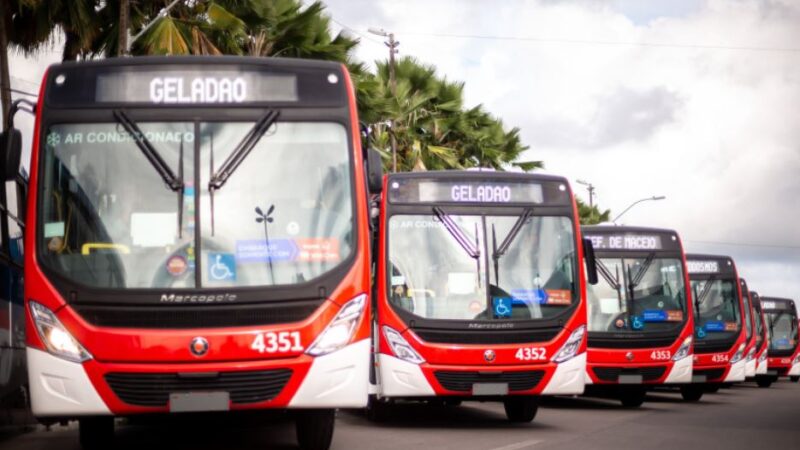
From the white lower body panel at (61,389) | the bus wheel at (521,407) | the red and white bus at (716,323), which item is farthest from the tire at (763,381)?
the white lower body panel at (61,389)

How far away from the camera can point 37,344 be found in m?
8.87

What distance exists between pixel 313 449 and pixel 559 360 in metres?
4.33

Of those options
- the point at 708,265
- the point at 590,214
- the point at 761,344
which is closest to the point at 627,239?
the point at 708,265

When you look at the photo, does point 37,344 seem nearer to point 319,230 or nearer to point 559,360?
point 319,230

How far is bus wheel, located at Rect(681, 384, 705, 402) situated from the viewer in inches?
908

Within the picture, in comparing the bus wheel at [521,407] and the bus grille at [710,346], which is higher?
the bus grille at [710,346]

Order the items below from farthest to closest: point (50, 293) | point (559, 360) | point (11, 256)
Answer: point (559, 360), point (11, 256), point (50, 293)

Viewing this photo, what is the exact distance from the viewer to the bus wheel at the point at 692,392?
23.1m

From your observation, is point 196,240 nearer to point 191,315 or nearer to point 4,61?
point 191,315

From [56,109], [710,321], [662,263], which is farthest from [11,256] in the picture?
[710,321]

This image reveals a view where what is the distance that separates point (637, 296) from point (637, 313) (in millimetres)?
313

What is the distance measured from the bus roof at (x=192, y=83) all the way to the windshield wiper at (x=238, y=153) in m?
0.15

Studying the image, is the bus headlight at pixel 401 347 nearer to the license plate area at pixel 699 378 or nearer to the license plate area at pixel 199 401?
the license plate area at pixel 199 401

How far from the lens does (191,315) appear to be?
8.87 m
